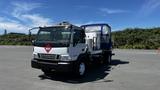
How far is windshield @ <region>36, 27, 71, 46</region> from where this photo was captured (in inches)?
448

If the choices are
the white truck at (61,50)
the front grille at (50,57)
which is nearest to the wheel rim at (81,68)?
the white truck at (61,50)

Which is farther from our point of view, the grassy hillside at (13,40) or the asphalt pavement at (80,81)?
the grassy hillside at (13,40)

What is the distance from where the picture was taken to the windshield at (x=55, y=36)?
448 inches

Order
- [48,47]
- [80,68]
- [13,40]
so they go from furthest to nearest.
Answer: [13,40] < [80,68] < [48,47]

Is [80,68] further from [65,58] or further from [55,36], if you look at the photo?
[55,36]

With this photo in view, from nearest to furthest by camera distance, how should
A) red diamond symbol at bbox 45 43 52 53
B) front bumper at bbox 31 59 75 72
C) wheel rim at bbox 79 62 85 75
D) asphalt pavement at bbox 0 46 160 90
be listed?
asphalt pavement at bbox 0 46 160 90
front bumper at bbox 31 59 75 72
red diamond symbol at bbox 45 43 52 53
wheel rim at bbox 79 62 85 75

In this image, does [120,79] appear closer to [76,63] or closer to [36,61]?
[76,63]

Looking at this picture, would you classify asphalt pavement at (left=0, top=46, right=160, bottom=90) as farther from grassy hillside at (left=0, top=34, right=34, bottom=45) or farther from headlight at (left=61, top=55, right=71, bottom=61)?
grassy hillside at (left=0, top=34, right=34, bottom=45)

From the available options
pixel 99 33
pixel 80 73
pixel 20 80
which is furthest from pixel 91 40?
pixel 20 80

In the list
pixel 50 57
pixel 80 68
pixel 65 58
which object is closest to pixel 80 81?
pixel 80 68

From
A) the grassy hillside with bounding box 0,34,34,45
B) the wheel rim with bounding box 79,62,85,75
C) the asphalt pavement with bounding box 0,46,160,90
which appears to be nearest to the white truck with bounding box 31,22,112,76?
the wheel rim with bounding box 79,62,85,75

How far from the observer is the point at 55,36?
38.9 ft

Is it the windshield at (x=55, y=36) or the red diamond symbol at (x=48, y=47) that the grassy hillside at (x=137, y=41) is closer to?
the windshield at (x=55, y=36)

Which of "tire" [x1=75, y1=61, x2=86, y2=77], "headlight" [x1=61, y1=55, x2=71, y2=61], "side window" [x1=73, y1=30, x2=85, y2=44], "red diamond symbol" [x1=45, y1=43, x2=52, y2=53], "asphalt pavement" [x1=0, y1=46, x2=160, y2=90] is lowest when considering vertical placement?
"asphalt pavement" [x1=0, y1=46, x2=160, y2=90]
